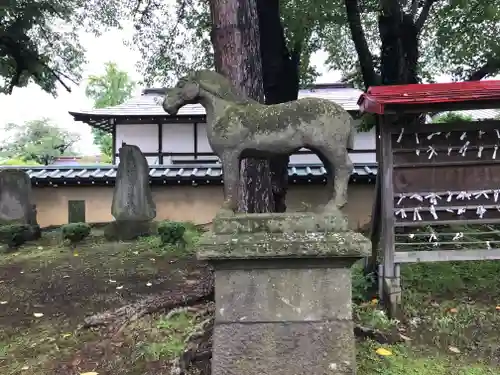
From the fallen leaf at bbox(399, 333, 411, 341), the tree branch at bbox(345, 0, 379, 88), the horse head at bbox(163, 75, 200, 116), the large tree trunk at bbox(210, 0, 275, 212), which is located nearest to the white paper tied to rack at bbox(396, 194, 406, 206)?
the fallen leaf at bbox(399, 333, 411, 341)

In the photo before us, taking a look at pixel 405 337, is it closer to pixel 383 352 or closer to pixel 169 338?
pixel 383 352

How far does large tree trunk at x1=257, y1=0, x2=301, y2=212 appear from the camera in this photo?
7.64 meters

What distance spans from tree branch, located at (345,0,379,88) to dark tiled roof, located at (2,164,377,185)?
8.26 feet

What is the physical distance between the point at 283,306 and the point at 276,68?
5.95 meters

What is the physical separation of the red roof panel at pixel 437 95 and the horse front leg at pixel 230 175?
6.42ft

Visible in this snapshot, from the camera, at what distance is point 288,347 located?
3.07 metres

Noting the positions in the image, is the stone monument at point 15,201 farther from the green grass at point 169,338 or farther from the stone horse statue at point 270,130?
the stone horse statue at point 270,130

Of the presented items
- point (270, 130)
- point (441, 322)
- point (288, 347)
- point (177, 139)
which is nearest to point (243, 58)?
point (270, 130)

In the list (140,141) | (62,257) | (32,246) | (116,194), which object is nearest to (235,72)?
(62,257)

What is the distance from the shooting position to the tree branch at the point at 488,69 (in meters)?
8.32

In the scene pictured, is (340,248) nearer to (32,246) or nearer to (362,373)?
(362,373)

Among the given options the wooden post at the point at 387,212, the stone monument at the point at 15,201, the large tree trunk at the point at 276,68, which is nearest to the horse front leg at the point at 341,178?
the wooden post at the point at 387,212

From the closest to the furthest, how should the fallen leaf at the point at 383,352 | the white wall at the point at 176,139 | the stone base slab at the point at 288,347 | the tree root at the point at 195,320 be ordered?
the stone base slab at the point at 288,347
the tree root at the point at 195,320
the fallen leaf at the point at 383,352
the white wall at the point at 176,139

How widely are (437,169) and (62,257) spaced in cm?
630
